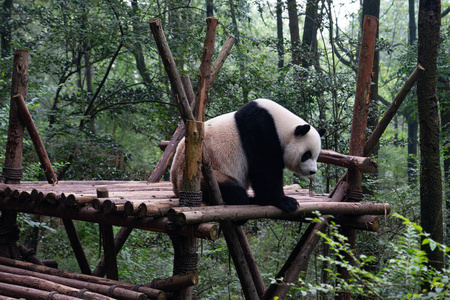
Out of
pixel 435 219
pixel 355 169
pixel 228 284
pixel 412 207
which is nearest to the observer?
pixel 355 169

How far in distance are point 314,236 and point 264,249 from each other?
450 cm

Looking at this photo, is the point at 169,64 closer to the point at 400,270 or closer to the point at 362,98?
the point at 400,270

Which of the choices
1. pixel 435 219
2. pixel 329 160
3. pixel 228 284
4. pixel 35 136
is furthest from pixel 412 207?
pixel 35 136

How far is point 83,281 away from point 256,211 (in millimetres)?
1598

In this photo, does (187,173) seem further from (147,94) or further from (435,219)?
(147,94)

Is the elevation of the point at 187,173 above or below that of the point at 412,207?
above

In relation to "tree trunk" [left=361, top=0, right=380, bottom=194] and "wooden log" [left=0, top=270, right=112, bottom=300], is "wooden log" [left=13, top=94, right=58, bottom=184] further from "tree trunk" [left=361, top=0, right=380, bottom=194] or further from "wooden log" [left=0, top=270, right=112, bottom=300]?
"tree trunk" [left=361, top=0, right=380, bottom=194]

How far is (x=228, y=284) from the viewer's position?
7.08 meters

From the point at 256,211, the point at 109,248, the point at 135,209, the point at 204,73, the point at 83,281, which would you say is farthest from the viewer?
the point at 109,248

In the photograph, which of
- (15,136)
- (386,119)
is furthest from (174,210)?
(386,119)

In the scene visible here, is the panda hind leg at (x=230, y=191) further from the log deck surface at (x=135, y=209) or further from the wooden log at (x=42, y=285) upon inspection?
the wooden log at (x=42, y=285)

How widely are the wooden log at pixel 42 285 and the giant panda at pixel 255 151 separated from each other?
3.83 feet

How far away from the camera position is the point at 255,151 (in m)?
4.11

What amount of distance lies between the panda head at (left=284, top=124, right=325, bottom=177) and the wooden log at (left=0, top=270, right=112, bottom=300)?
2.06 m
